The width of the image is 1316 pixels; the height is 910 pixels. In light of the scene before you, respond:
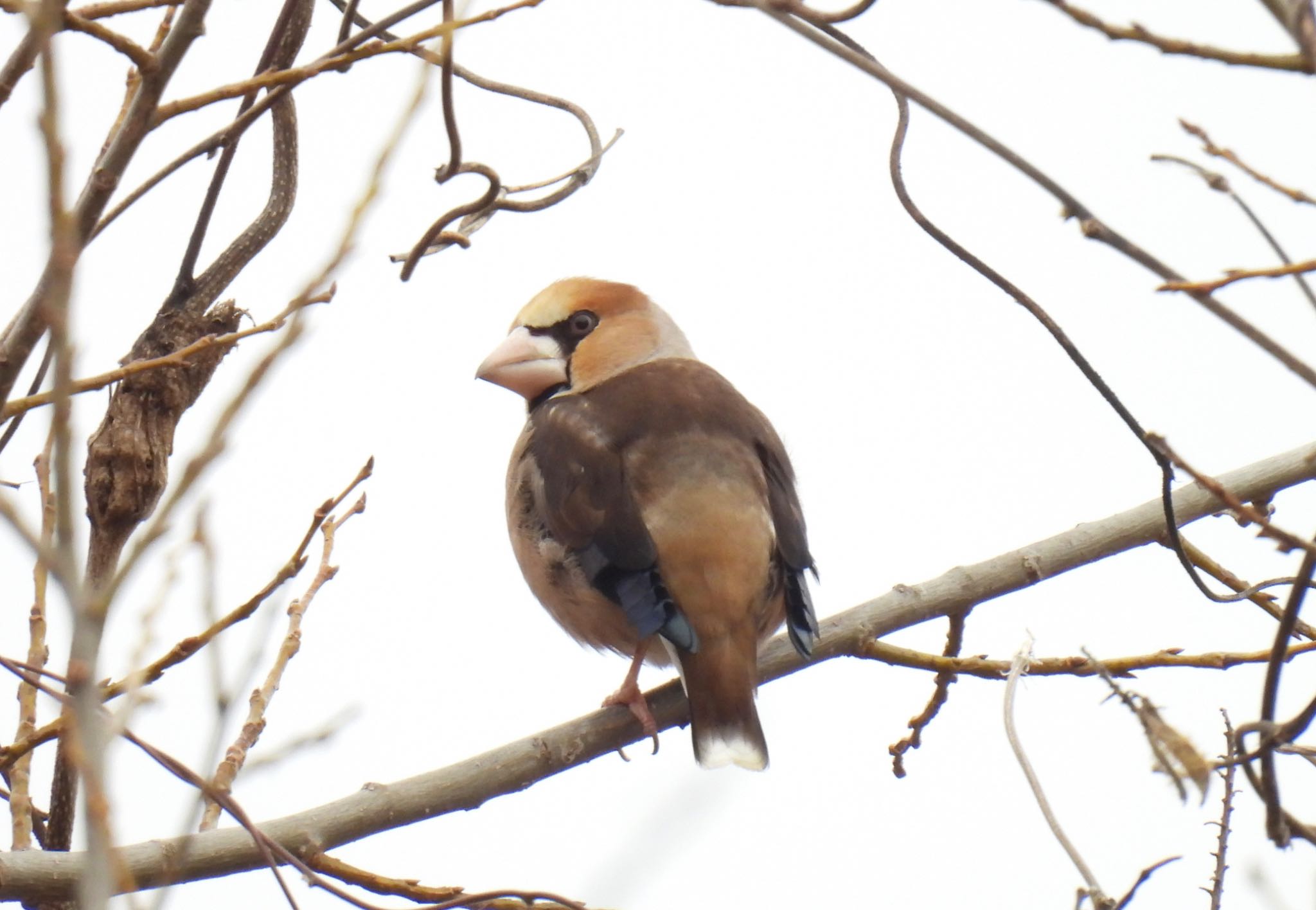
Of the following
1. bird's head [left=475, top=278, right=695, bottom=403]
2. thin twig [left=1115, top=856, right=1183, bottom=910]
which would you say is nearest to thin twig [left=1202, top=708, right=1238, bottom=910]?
thin twig [left=1115, top=856, right=1183, bottom=910]

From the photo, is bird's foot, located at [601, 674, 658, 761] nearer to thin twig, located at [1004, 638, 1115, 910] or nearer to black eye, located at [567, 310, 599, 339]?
thin twig, located at [1004, 638, 1115, 910]

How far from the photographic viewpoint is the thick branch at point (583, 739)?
249cm

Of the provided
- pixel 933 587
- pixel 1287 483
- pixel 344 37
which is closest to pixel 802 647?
pixel 933 587

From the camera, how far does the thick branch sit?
2492 millimetres

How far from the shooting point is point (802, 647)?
3445 mm

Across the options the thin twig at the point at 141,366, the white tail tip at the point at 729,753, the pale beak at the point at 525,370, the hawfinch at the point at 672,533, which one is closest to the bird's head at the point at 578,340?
the pale beak at the point at 525,370

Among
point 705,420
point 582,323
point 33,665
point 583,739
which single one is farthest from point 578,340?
point 33,665

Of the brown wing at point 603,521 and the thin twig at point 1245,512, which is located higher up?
the brown wing at point 603,521

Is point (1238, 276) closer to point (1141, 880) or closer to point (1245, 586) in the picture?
point (1141, 880)

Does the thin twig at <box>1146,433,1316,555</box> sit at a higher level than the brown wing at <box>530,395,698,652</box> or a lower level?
lower

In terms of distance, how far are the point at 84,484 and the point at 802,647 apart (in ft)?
5.04

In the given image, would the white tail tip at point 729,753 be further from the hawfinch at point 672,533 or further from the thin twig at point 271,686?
the thin twig at point 271,686

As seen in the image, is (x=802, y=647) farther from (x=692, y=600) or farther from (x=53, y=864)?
(x=53, y=864)

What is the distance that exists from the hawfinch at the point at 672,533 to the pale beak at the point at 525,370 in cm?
20
